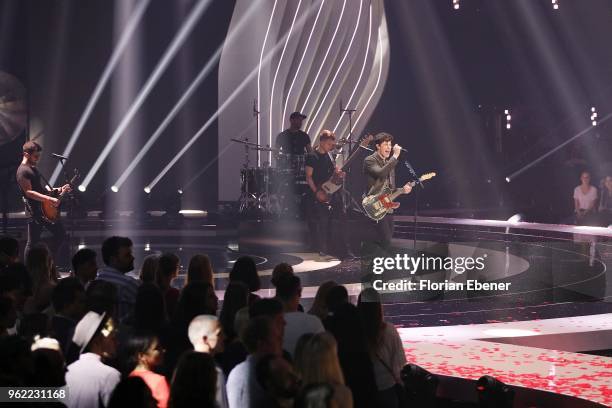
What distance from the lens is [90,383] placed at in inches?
139

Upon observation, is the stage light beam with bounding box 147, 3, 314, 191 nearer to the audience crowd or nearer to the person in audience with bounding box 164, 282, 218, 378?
the audience crowd

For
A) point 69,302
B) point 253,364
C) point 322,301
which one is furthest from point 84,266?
point 253,364

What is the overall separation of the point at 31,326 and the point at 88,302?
0.29m

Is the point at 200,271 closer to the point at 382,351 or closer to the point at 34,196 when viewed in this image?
the point at 382,351

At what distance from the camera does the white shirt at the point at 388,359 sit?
447cm

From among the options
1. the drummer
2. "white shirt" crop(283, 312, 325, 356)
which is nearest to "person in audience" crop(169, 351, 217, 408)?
"white shirt" crop(283, 312, 325, 356)

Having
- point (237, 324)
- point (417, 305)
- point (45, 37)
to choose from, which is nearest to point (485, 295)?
point (417, 305)

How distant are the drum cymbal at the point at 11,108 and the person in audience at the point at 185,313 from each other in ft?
53.0

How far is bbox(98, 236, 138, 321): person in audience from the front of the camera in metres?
5.15

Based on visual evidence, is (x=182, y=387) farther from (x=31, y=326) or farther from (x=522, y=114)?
(x=522, y=114)

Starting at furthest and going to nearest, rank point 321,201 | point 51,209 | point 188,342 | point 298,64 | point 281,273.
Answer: point 298,64, point 321,201, point 51,209, point 281,273, point 188,342

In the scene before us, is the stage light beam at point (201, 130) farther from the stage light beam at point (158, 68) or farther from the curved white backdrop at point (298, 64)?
the stage light beam at point (158, 68)

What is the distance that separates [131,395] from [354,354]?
1558mm

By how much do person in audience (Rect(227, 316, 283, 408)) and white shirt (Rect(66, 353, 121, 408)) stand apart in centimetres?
45
